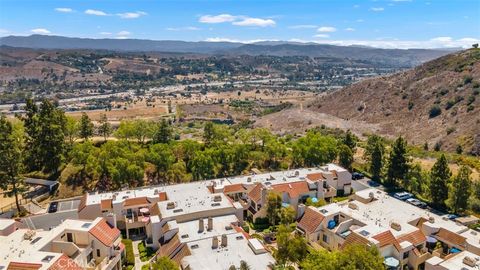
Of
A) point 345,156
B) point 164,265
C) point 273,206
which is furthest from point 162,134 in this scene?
point 164,265

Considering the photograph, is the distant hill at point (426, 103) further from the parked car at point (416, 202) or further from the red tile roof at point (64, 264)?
the red tile roof at point (64, 264)

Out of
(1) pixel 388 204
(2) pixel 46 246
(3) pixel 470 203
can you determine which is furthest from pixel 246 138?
(2) pixel 46 246

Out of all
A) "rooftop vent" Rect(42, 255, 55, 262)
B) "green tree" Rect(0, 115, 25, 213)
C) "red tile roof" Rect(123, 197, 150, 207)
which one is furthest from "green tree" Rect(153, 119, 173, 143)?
"rooftop vent" Rect(42, 255, 55, 262)

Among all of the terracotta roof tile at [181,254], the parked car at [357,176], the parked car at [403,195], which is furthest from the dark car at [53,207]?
the parked car at [403,195]

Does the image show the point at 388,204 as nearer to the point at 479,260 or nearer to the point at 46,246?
the point at 479,260

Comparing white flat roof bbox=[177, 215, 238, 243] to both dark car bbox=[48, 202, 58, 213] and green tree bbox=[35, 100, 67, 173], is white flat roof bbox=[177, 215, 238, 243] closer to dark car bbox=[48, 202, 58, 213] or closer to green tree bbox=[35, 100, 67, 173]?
dark car bbox=[48, 202, 58, 213]
